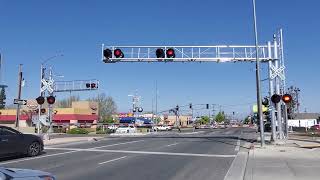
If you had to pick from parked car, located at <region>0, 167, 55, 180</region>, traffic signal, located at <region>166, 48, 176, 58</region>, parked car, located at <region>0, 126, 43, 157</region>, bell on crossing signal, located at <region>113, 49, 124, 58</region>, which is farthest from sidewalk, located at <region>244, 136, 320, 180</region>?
bell on crossing signal, located at <region>113, 49, 124, 58</region>

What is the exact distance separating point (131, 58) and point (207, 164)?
17.5 m

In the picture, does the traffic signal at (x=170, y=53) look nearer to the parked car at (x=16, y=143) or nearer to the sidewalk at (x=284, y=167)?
the sidewalk at (x=284, y=167)

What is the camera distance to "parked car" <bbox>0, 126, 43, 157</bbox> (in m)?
19.6

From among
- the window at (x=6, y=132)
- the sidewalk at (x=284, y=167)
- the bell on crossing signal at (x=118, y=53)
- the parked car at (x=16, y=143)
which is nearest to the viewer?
the sidewalk at (x=284, y=167)

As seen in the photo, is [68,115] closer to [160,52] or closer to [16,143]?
[160,52]

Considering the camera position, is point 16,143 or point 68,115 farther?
point 68,115

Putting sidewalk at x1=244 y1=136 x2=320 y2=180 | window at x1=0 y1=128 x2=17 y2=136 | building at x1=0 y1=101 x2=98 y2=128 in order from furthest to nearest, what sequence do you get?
building at x1=0 y1=101 x2=98 y2=128
window at x1=0 y1=128 x2=17 y2=136
sidewalk at x1=244 y1=136 x2=320 y2=180

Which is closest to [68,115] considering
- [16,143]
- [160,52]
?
[160,52]

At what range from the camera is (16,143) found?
20266 millimetres

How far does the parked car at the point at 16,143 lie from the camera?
1962 centimetres

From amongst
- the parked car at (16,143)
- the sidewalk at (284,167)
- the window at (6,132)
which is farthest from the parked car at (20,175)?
the window at (6,132)

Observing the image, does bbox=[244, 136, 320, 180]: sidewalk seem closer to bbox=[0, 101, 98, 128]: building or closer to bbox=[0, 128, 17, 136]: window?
bbox=[0, 128, 17, 136]: window

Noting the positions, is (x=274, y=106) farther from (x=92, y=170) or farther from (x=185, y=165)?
(x=92, y=170)

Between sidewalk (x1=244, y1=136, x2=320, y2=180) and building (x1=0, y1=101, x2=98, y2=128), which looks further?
building (x1=0, y1=101, x2=98, y2=128)
